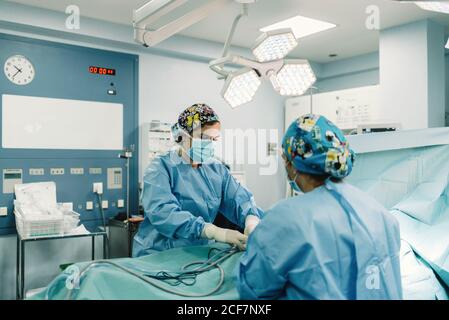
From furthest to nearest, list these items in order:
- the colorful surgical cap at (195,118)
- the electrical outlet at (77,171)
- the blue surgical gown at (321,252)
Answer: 1. the electrical outlet at (77,171)
2. the colorful surgical cap at (195,118)
3. the blue surgical gown at (321,252)

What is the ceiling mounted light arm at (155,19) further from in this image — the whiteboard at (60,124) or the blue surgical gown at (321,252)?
the whiteboard at (60,124)

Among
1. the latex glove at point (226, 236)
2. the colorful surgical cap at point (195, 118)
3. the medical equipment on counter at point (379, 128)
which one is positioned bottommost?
the latex glove at point (226, 236)

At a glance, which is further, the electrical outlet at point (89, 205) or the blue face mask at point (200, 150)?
Answer: the electrical outlet at point (89, 205)

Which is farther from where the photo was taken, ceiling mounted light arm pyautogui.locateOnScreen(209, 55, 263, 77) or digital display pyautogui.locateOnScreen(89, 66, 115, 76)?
digital display pyautogui.locateOnScreen(89, 66, 115, 76)

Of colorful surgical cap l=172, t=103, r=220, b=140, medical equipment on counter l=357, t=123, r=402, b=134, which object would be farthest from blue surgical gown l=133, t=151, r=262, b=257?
medical equipment on counter l=357, t=123, r=402, b=134

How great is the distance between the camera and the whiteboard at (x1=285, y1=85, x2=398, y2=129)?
4035 millimetres

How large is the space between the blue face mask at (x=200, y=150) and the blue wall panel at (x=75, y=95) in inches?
73.8

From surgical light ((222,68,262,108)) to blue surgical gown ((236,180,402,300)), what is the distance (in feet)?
3.19

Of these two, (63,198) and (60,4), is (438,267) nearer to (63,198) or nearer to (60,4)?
(63,198)

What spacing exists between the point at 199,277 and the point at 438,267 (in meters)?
1.05

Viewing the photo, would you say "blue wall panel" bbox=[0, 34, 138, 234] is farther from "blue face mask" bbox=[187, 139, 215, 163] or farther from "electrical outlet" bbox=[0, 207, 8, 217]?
"blue face mask" bbox=[187, 139, 215, 163]

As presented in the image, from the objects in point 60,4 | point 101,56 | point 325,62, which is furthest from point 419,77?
point 60,4

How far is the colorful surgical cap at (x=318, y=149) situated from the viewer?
3.80 ft

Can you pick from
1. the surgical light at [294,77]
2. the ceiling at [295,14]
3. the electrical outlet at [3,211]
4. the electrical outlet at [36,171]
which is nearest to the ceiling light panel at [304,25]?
the ceiling at [295,14]
